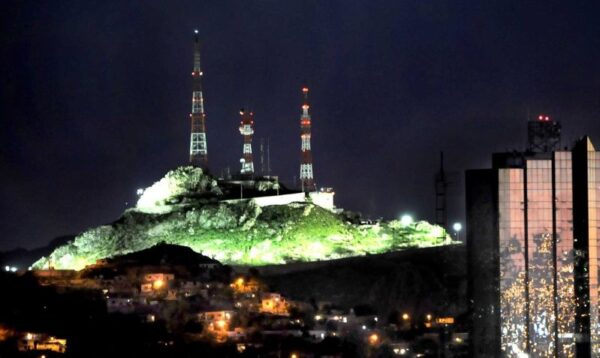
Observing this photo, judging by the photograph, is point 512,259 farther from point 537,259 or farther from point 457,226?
point 457,226

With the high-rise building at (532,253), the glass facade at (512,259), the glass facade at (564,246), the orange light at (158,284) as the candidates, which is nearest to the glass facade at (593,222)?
the high-rise building at (532,253)

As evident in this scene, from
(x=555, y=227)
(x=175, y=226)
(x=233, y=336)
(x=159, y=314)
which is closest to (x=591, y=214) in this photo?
(x=555, y=227)

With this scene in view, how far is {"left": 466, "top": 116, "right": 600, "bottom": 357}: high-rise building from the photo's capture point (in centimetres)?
2325

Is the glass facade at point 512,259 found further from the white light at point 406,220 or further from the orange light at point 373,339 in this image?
the white light at point 406,220

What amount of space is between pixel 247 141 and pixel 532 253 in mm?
25586

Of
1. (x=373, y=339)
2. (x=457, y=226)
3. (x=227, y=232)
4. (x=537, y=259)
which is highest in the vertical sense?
(x=537, y=259)

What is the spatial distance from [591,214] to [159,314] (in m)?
13.9

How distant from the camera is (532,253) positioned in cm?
2338

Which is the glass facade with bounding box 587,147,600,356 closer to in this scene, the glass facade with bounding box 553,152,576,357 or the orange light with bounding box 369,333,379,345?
the glass facade with bounding box 553,152,576,357

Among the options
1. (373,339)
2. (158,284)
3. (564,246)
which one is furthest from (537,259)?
(158,284)

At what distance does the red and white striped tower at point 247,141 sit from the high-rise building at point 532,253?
24.6 metres

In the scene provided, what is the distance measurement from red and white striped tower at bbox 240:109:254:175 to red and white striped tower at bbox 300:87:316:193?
2.34 meters

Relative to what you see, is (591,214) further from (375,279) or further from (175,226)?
(175,226)

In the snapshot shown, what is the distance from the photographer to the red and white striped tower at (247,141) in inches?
1870
